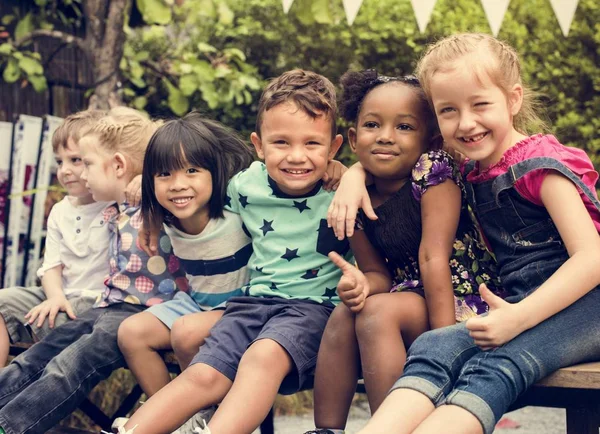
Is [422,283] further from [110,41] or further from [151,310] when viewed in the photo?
[110,41]

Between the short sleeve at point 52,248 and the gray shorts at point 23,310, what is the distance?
0.13 meters

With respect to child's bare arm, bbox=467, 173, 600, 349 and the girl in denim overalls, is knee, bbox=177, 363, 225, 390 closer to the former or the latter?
the girl in denim overalls

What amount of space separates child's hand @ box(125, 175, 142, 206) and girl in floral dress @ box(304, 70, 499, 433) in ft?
3.05

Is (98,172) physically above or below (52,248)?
above

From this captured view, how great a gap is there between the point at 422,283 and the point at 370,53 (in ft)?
10.1

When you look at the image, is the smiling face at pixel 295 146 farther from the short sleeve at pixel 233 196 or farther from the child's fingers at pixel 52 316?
the child's fingers at pixel 52 316

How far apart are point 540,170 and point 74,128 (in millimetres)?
2048

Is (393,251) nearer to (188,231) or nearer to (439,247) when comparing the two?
(439,247)

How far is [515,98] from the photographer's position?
2.56 m

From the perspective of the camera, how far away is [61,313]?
11.3 ft

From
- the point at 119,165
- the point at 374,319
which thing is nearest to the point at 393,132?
the point at 374,319

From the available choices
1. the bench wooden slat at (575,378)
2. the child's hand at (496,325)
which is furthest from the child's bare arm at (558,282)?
the bench wooden slat at (575,378)

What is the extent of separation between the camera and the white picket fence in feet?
15.3

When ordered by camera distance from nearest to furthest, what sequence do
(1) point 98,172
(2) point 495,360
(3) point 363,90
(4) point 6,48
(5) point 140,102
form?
(2) point 495,360
(3) point 363,90
(1) point 98,172
(4) point 6,48
(5) point 140,102
